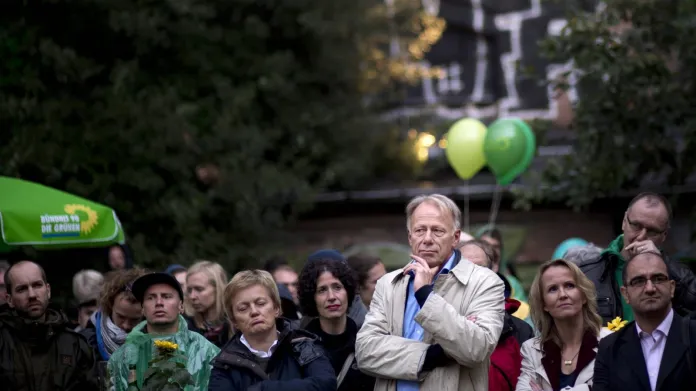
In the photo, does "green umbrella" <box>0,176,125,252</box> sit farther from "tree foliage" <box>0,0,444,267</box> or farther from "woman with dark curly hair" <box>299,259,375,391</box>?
"tree foliage" <box>0,0,444,267</box>

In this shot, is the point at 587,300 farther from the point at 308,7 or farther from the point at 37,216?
the point at 308,7

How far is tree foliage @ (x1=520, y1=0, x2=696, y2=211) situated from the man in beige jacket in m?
7.32

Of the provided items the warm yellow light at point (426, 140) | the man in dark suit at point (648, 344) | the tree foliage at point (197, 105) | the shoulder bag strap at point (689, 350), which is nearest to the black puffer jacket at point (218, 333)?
the man in dark suit at point (648, 344)

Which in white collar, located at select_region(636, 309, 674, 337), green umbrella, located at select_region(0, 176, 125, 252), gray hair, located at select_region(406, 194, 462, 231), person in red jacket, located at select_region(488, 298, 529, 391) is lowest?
person in red jacket, located at select_region(488, 298, 529, 391)


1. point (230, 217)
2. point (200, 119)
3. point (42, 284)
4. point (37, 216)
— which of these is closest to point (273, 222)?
point (230, 217)

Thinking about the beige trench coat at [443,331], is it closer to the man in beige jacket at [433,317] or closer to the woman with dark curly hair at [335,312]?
the man in beige jacket at [433,317]

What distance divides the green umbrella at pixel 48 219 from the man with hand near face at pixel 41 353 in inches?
90.7

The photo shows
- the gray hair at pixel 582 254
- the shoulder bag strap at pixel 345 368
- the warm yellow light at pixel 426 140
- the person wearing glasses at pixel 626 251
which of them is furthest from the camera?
the warm yellow light at pixel 426 140

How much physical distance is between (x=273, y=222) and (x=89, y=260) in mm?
3002

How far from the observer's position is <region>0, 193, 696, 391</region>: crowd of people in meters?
5.54

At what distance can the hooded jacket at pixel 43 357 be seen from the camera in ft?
22.9

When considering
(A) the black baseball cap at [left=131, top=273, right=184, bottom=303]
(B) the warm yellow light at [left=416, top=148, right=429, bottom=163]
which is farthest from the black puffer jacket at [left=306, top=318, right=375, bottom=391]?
(B) the warm yellow light at [left=416, top=148, right=429, bottom=163]

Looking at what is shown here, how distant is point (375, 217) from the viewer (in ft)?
66.1

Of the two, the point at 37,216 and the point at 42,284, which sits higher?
the point at 37,216
